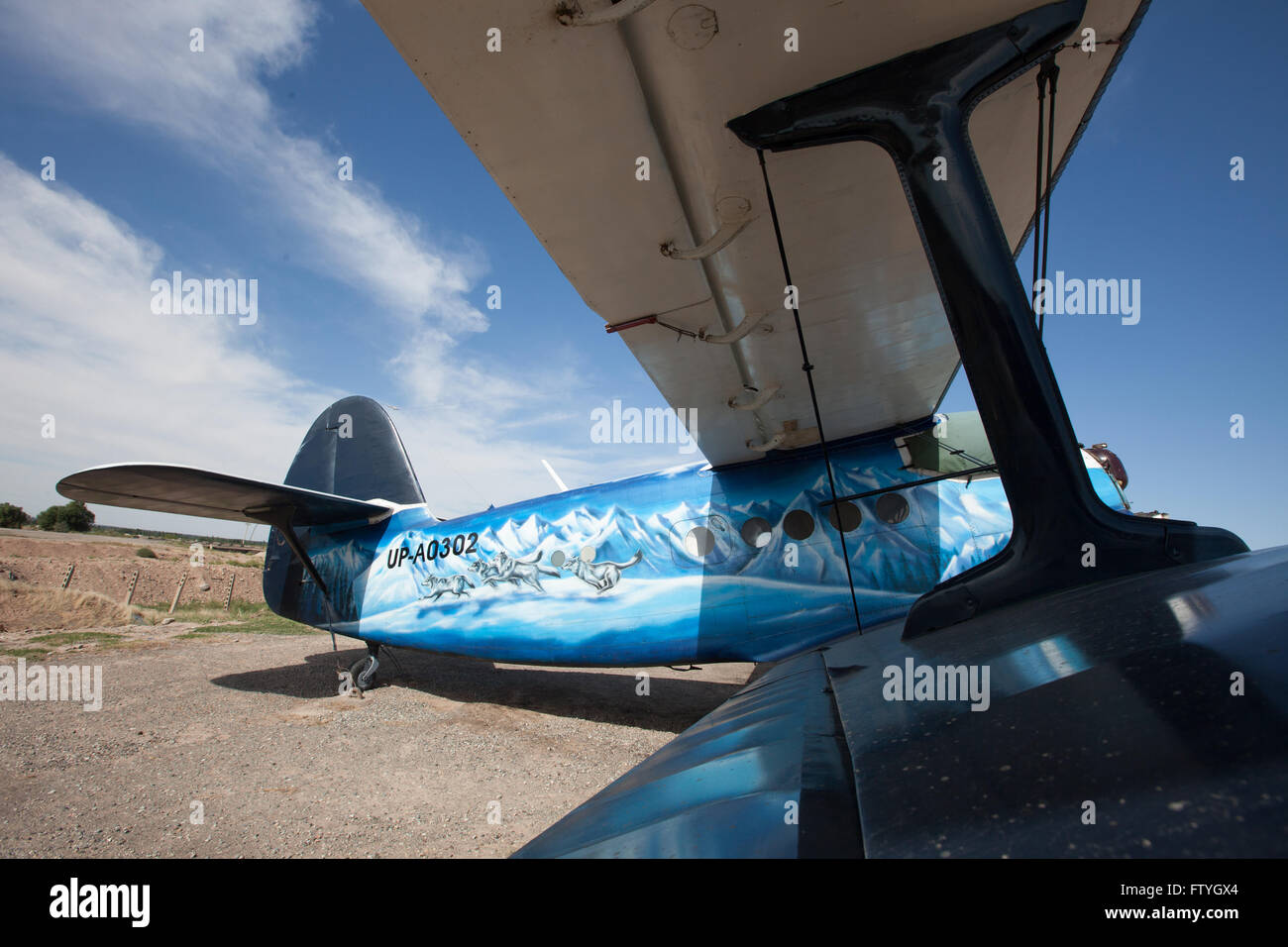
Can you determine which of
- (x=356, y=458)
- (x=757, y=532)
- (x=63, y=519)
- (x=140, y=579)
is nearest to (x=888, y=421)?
(x=757, y=532)

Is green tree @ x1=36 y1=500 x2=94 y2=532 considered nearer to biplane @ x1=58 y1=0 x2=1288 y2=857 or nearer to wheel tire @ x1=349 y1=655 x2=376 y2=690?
wheel tire @ x1=349 y1=655 x2=376 y2=690

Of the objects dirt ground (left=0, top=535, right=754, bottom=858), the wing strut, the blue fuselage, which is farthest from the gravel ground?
the wing strut

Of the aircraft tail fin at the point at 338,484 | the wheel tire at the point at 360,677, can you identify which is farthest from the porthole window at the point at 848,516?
the wheel tire at the point at 360,677

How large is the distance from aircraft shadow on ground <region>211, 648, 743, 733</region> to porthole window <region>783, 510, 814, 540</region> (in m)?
2.58

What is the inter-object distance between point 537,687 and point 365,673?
8.10 ft

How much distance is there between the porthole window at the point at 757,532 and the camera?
17.4ft

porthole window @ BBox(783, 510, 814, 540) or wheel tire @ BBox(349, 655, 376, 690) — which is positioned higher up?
porthole window @ BBox(783, 510, 814, 540)

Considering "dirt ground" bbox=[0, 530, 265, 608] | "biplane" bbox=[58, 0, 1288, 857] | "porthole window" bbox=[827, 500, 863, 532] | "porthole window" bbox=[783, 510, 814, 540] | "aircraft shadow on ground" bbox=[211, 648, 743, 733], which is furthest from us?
"dirt ground" bbox=[0, 530, 265, 608]

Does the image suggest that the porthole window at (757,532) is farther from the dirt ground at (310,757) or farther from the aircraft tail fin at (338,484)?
the aircraft tail fin at (338,484)

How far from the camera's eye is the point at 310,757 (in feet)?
16.7

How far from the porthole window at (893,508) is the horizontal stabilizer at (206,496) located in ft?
21.2

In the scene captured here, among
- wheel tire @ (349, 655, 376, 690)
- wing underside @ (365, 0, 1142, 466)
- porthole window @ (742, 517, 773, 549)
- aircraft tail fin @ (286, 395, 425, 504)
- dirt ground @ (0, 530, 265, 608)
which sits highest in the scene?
aircraft tail fin @ (286, 395, 425, 504)

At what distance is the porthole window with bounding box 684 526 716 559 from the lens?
5.52m
